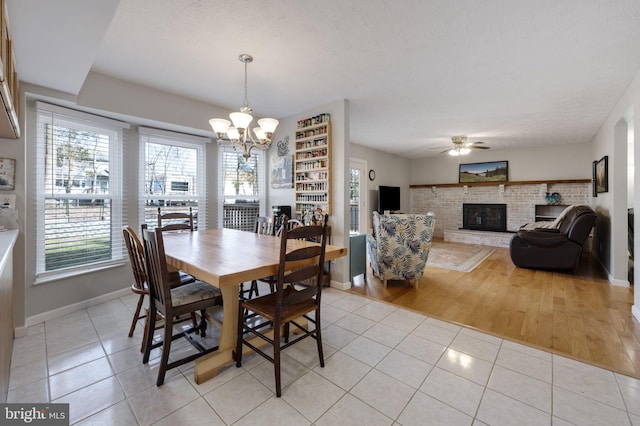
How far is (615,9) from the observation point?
180cm

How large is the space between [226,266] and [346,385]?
1.06 m

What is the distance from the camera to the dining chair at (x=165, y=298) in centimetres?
163

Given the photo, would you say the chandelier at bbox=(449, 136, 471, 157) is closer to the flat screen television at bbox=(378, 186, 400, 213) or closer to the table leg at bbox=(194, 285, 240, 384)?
the flat screen television at bbox=(378, 186, 400, 213)

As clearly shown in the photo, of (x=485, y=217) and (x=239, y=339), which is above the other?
(x=485, y=217)

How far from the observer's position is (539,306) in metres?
2.92

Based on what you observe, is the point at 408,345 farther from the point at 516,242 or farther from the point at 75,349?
the point at 516,242

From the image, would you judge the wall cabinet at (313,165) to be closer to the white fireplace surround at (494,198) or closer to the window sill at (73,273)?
the window sill at (73,273)

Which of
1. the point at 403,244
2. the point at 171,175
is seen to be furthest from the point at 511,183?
the point at 171,175

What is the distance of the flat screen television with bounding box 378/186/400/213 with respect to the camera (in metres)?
7.04

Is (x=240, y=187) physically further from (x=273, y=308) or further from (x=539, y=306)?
(x=539, y=306)

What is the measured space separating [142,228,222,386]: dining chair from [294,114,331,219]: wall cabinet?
204 centimetres

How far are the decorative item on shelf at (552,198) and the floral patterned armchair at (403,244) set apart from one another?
5040mm

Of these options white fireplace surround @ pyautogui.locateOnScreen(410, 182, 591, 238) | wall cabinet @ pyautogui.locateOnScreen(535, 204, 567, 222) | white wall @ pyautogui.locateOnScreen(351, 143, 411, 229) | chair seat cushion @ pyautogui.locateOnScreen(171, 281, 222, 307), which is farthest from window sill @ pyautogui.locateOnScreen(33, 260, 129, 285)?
wall cabinet @ pyautogui.locateOnScreen(535, 204, 567, 222)

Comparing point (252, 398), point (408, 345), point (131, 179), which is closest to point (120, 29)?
point (131, 179)
